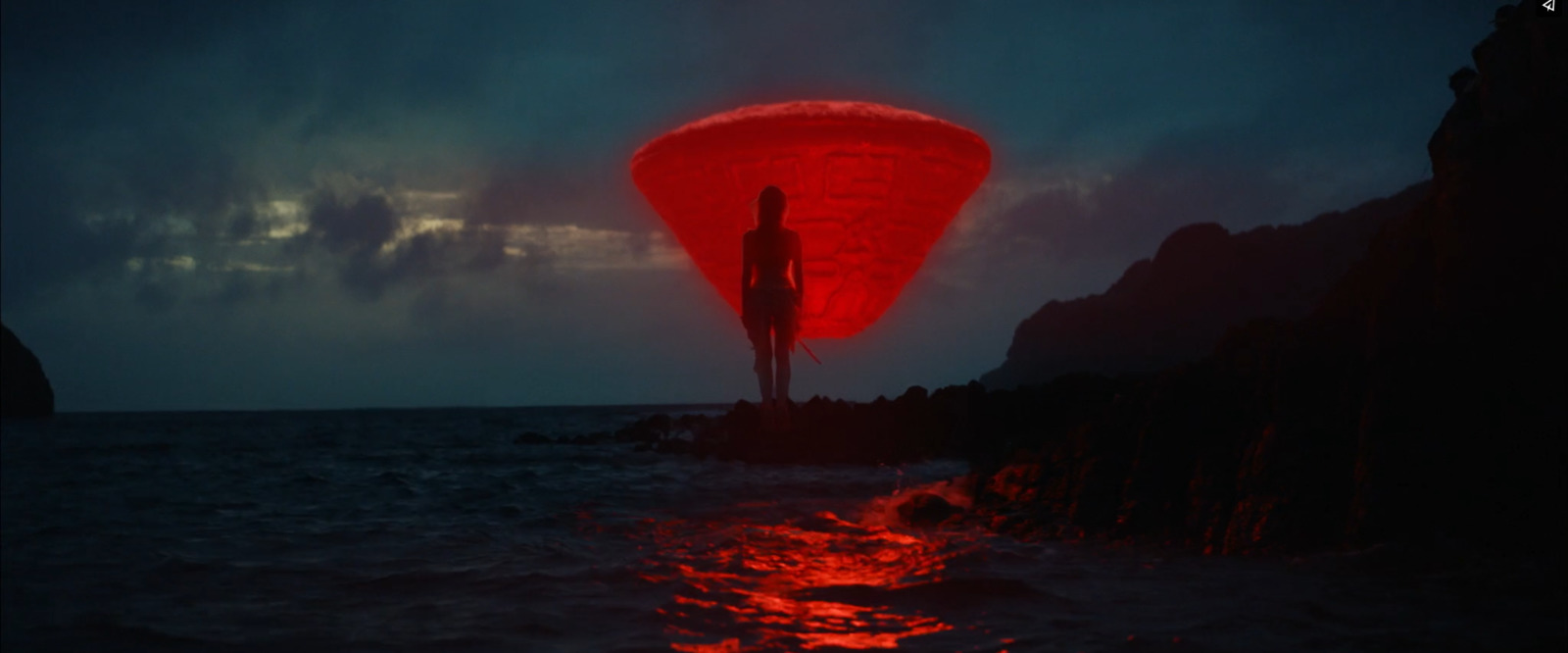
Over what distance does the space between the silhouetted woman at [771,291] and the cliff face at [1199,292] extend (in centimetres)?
6885

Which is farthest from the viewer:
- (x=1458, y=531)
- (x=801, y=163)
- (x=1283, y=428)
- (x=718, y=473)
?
(x=718, y=473)

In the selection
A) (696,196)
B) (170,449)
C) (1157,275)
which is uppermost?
(1157,275)

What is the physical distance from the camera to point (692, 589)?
6.15 m

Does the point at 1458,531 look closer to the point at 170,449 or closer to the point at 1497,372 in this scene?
the point at 1497,372

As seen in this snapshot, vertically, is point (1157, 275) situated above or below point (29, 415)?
above

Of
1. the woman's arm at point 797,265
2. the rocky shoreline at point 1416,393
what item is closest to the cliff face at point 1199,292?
the rocky shoreline at point 1416,393

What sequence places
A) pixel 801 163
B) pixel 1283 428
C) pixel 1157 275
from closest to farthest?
1. pixel 1283 428
2. pixel 801 163
3. pixel 1157 275

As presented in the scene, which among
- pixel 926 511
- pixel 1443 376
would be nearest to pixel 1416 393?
pixel 1443 376

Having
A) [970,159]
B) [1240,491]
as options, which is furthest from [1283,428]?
[970,159]

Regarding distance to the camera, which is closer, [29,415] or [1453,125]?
[1453,125]

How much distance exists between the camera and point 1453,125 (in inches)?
254

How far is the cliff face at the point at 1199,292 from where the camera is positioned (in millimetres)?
72375

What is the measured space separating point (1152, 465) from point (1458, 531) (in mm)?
2328

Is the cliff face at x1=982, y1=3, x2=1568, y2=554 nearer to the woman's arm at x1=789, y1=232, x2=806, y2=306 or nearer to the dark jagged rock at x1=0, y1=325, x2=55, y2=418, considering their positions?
the woman's arm at x1=789, y1=232, x2=806, y2=306
